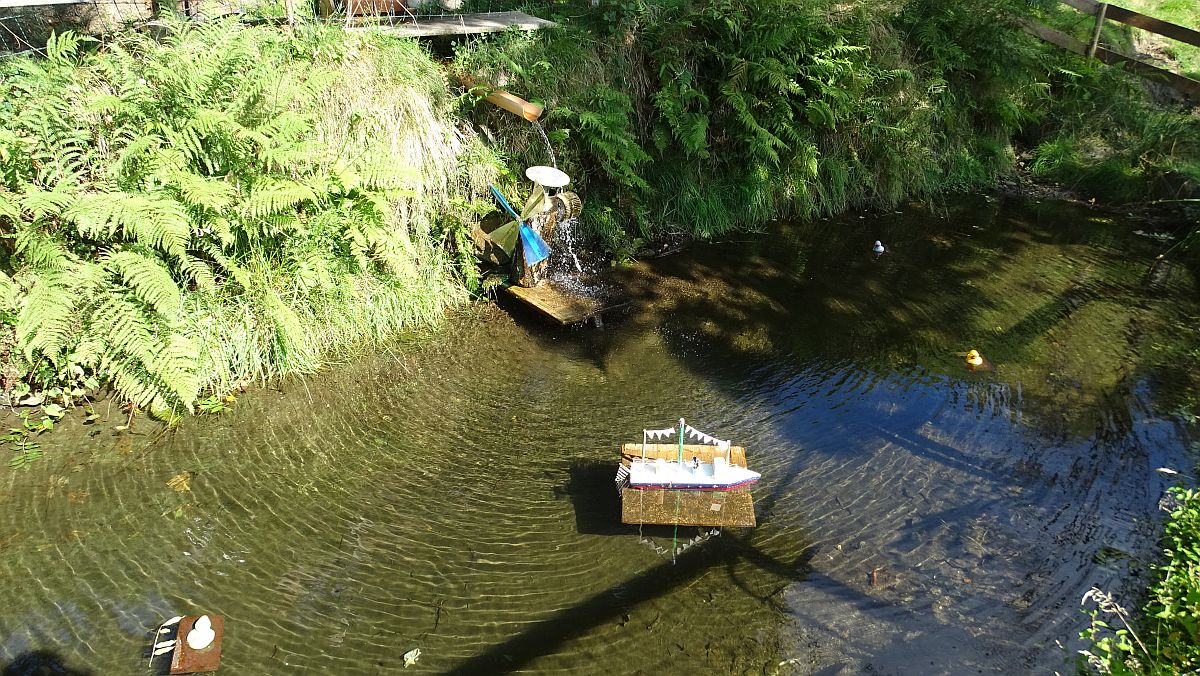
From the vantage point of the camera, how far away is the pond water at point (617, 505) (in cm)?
461

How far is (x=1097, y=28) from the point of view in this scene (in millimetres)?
13961

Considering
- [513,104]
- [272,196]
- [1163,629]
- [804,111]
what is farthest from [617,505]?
[804,111]

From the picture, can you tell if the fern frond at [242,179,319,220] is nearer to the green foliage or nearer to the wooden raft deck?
the wooden raft deck

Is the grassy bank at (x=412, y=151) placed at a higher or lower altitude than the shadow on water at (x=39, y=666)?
higher

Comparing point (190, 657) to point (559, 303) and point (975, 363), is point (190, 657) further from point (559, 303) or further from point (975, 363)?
point (975, 363)

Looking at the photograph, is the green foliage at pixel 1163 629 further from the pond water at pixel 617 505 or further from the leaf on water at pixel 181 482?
the leaf on water at pixel 181 482

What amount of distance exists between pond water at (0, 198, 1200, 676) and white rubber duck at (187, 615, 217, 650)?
0.16 metres

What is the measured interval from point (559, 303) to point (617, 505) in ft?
10.4

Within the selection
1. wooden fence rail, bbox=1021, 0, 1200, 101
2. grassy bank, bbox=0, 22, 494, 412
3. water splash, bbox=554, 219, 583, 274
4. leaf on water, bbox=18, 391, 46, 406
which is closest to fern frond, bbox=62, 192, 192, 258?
grassy bank, bbox=0, 22, 494, 412

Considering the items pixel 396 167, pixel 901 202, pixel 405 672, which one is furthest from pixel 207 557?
pixel 901 202

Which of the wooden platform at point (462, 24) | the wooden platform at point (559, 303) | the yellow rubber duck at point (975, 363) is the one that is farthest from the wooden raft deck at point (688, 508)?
the wooden platform at point (462, 24)

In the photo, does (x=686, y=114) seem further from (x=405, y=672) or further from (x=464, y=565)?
(x=405, y=672)

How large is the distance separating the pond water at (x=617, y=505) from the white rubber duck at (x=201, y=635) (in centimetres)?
16

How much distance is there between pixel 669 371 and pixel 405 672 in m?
3.97
